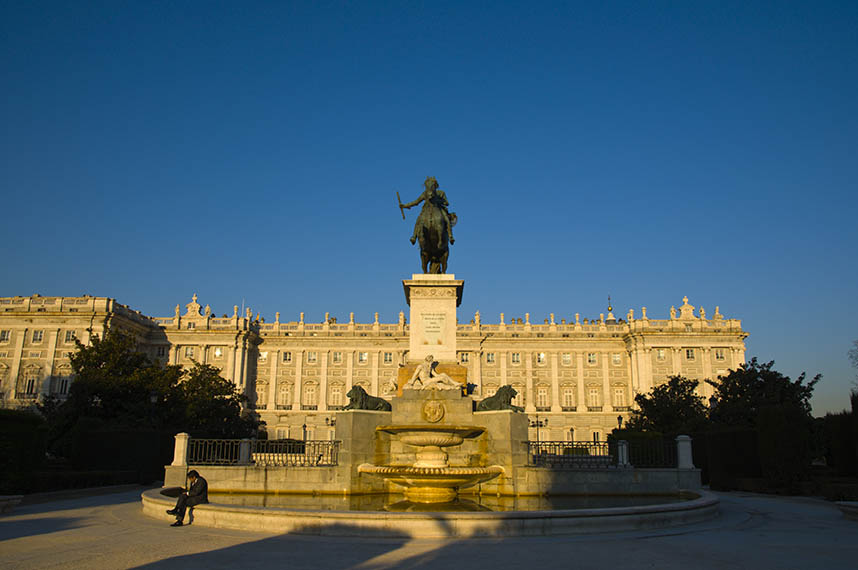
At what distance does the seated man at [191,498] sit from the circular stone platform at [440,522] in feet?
1.68

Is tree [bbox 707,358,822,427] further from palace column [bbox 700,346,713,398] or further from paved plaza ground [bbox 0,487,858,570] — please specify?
palace column [bbox 700,346,713,398]

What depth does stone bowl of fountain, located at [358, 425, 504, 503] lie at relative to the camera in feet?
44.0

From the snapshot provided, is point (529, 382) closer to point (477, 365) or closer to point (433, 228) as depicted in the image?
point (477, 365)

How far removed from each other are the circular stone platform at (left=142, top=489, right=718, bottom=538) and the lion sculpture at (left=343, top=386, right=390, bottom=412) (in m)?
4.82

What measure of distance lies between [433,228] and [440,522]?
9823 mm

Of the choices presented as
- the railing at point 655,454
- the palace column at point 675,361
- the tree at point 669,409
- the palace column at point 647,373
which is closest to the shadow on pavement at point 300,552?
the railing at point 655,454

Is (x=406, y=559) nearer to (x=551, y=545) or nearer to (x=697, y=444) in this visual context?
(x=551, y=545)

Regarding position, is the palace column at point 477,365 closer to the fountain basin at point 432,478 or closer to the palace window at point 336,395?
the palace window at point 336,395

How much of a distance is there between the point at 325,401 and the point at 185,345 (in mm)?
21174

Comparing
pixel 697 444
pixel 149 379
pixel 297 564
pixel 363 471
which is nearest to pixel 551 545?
pixel 297 564

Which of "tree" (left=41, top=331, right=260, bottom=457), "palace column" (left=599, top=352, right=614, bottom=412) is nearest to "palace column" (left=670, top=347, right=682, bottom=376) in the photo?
"palace column" (left=599, top=352, right=614, bottom=412)

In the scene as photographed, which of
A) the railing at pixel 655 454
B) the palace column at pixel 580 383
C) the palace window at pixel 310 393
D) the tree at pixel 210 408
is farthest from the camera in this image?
the palace window at pixel 310 393

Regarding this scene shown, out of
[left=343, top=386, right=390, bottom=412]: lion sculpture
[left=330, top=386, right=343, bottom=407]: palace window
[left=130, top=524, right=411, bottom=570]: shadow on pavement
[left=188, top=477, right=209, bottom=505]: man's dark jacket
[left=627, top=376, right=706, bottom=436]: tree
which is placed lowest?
[left=130, top=524, right=411, bottom=570]: shadow on pavement

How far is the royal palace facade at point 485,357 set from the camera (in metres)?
88.7
